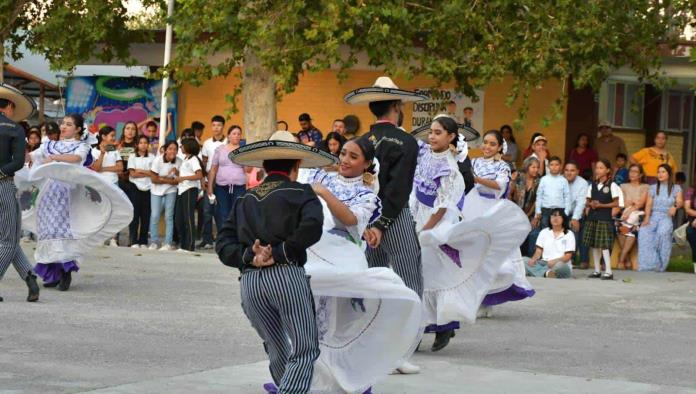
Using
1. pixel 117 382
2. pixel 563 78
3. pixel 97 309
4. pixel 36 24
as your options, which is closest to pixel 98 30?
pixel 36 24

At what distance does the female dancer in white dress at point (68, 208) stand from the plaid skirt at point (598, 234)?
767cm

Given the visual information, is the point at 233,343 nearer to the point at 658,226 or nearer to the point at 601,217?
the point at 601,217

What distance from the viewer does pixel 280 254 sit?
725cm

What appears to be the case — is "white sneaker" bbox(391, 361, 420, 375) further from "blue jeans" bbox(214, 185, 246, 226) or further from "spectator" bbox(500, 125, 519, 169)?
"spectator" bbox(500, 125, 519, 169)

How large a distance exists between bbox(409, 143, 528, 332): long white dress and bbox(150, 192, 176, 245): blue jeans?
9709 mm

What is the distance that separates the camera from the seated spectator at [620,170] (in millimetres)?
21859

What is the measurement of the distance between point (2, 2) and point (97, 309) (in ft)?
41.7

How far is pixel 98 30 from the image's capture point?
74.9 feet

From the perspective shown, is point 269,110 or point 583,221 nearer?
point 583,221

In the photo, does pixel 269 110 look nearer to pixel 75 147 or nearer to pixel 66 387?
pixel 75 147

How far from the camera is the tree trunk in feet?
73.9

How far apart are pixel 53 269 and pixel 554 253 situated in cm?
735

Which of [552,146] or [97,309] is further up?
[552,146]

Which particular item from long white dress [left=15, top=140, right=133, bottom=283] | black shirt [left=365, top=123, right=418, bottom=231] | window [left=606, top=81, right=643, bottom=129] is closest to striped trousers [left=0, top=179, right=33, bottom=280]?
long white dress [left=15, top=140, right=133, bottom=283]
